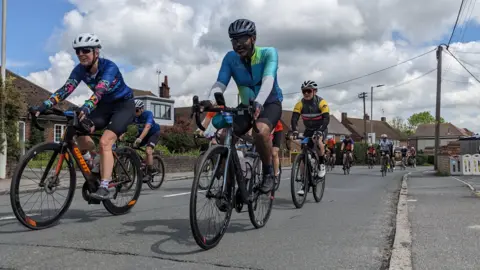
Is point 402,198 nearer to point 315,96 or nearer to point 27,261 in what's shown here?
point 315,96

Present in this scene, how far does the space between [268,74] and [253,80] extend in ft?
1.30

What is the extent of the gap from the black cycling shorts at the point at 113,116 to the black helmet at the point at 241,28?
1.62 metres

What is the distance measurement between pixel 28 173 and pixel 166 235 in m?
1.51

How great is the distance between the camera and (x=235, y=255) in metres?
3.69

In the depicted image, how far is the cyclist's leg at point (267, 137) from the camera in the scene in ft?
15.3

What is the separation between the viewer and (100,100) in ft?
17.2

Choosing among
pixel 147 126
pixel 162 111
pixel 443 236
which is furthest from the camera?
pixel 162 111

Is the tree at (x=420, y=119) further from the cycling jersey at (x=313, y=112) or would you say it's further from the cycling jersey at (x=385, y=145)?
the cycling jersey at (x=313, y=112)

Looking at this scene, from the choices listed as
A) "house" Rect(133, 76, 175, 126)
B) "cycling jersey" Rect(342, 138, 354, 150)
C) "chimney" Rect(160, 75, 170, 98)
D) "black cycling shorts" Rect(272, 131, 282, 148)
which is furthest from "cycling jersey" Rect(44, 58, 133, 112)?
"chimney" Rect(160, 75, 170, 98)

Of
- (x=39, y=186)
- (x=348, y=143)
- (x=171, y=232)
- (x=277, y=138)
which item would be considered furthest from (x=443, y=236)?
(x=348, y=143)

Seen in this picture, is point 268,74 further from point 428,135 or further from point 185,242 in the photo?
point 428,135

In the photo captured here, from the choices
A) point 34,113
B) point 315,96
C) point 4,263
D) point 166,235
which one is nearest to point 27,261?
point 4,263

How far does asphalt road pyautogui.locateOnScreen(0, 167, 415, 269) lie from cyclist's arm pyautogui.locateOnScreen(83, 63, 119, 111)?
1.29 m

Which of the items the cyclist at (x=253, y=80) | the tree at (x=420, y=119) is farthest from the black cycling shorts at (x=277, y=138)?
the tree at (x=420, y=119)
